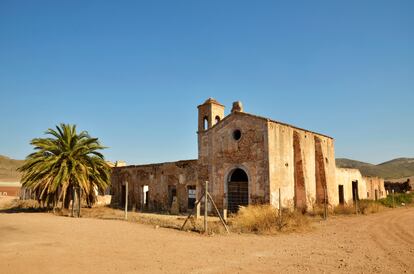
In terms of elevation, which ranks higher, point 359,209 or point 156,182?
point 156,182

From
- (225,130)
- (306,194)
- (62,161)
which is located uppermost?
(225,130)

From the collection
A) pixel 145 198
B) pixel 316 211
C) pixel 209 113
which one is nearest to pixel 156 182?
pixel 145 198

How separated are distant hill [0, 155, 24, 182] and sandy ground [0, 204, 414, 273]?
243 feet

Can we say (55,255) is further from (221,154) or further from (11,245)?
(221,154)

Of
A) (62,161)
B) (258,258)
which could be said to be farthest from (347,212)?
(62,161)

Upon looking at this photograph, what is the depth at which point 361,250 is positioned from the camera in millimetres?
10062

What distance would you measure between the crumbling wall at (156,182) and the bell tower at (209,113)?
298cm

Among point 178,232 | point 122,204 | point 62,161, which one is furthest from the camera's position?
point 122,204

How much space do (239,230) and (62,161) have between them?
12710 mm

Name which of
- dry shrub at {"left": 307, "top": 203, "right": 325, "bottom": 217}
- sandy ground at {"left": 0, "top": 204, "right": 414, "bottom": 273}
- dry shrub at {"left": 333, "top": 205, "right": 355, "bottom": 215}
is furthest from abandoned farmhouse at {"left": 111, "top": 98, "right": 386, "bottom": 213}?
sandy ground at {"left": 0, "top": 204, "right": 414, "bottom": 273}

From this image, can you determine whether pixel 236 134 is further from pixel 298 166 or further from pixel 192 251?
pixel 192 251

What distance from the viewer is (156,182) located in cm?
2717

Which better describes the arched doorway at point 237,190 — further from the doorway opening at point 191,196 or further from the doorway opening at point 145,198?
the doorway opening at point 145,198

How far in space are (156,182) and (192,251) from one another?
17972mm
